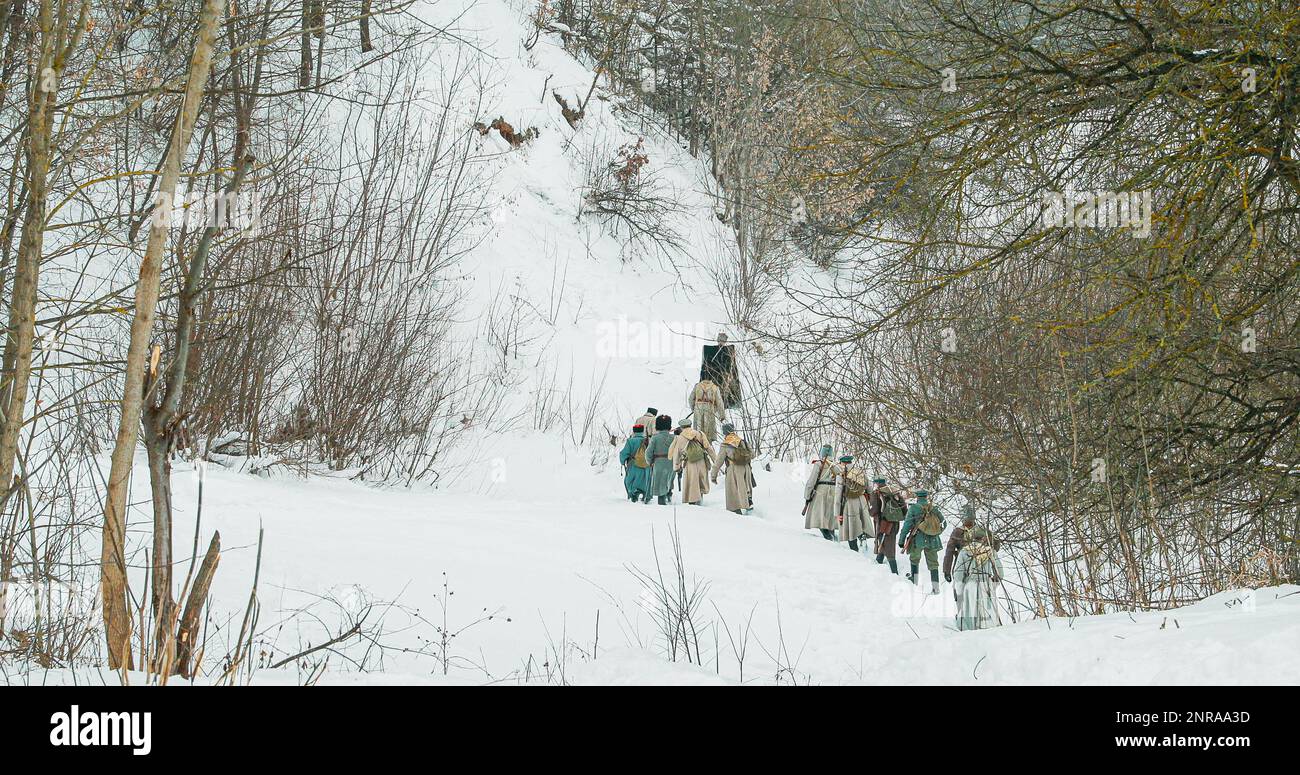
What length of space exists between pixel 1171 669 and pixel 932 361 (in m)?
11.6

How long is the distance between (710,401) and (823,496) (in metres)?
5.15

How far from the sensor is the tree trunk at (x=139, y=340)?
4.49m

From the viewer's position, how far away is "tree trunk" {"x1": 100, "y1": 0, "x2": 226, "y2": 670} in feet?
14.7

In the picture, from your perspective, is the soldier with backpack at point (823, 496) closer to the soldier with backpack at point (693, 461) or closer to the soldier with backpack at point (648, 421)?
the soldier with backpack at point (693, 461)

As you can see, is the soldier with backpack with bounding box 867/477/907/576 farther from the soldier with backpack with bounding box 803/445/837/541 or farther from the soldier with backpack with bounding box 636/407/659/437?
the soldier with backpack with bounding box 636/407/659/437

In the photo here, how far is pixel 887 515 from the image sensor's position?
43.4ft

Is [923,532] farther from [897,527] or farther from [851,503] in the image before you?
[851,503]

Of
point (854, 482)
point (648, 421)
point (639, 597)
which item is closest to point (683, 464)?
point (648, 421)

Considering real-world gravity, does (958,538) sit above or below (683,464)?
below

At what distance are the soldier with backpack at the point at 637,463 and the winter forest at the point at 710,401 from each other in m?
0.07

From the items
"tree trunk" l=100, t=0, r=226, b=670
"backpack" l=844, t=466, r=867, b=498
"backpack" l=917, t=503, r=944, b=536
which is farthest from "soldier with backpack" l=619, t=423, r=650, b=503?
"tree trunk" l=100, t=0, r=226, b=670

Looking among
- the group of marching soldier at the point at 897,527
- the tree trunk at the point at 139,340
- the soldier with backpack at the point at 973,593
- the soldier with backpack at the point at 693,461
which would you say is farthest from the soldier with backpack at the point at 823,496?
the tree trunk at the point at 139,340
